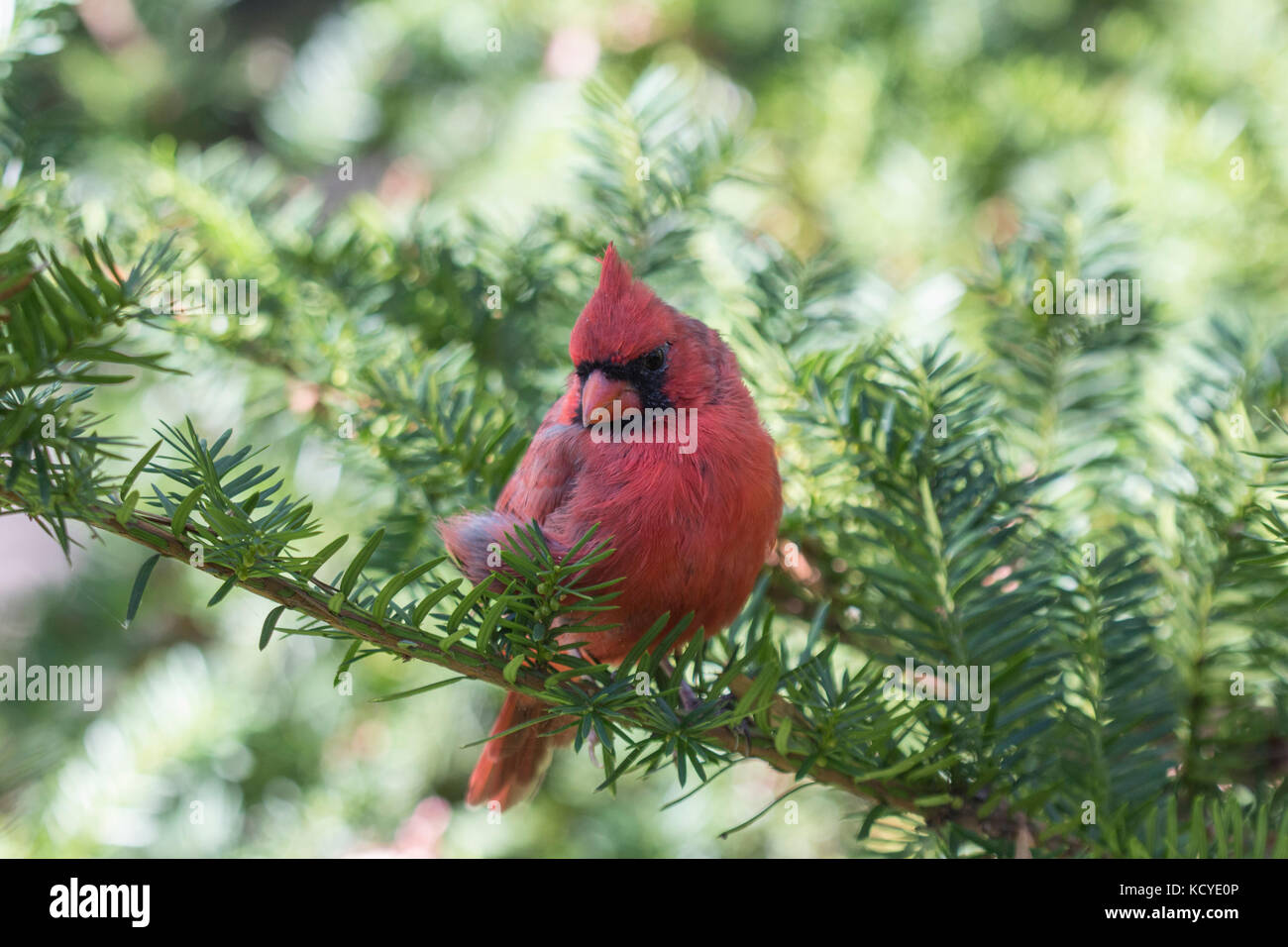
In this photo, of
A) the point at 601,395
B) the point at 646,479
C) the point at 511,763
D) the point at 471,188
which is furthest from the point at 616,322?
the point at 471,188

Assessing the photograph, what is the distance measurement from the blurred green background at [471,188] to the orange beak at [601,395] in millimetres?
237

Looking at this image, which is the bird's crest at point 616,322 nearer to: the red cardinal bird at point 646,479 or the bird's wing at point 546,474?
the red cardinal bird at point 646,479

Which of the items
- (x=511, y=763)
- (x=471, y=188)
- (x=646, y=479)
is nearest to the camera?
(x=646, y=479)

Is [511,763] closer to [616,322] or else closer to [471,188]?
[616,322]

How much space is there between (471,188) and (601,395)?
3.26ft

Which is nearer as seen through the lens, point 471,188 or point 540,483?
point 540,483

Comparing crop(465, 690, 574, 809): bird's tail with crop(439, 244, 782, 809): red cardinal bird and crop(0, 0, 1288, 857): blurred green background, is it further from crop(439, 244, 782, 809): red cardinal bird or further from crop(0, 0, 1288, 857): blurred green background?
crop(0, 0, 1288, 857): blurred green background

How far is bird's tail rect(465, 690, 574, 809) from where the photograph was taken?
4.32ft

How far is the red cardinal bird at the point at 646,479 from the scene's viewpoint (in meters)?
1.08

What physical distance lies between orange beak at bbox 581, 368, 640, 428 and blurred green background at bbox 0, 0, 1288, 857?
0.78ft

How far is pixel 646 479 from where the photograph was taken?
3.69 ft

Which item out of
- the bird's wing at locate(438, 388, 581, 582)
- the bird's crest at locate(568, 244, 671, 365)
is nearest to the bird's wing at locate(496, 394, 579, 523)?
the bird's wing at locate(438, 388, 581, 582)

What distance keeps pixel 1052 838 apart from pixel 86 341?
900 millimetres
